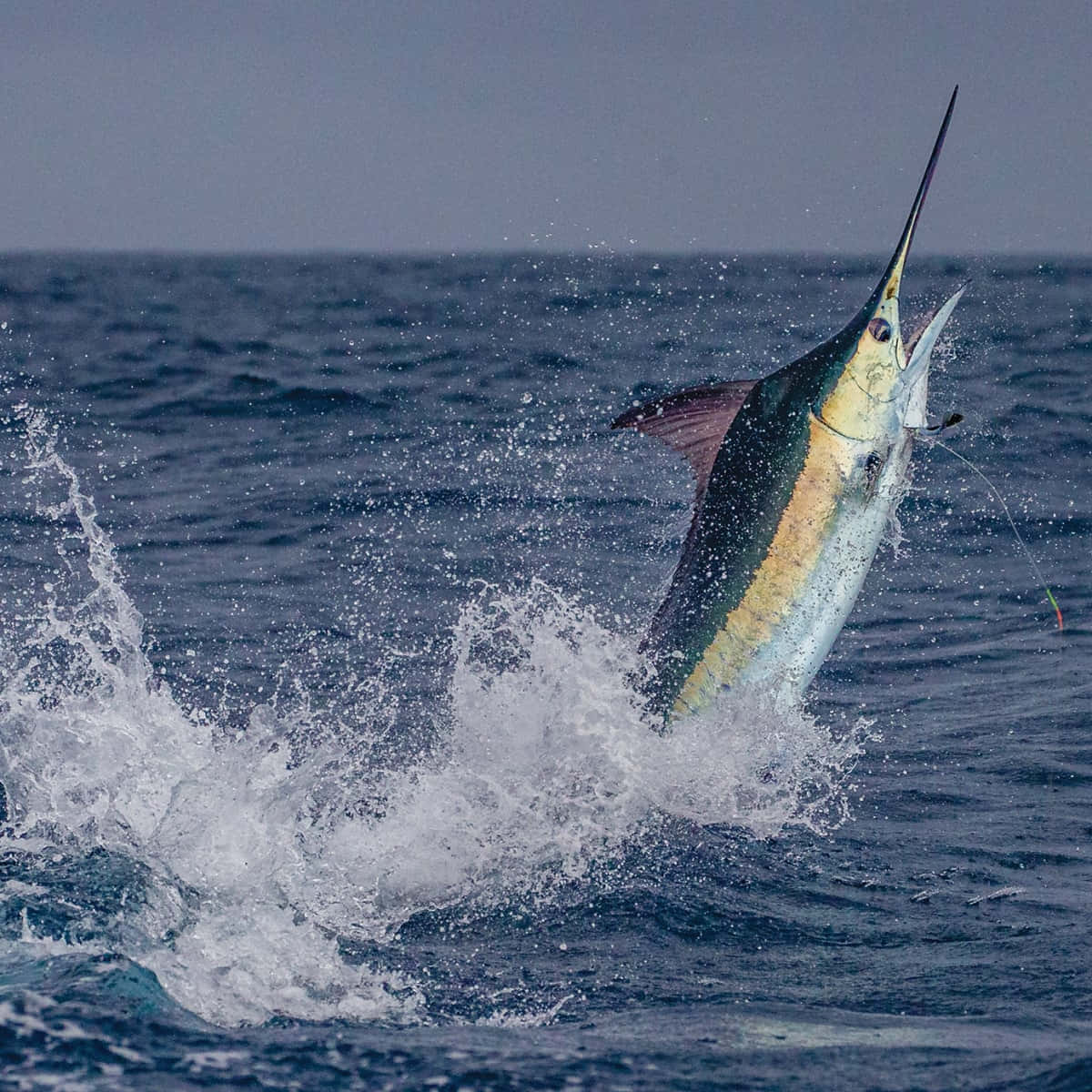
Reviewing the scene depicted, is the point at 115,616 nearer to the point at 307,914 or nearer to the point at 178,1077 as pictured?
the point at 307,914

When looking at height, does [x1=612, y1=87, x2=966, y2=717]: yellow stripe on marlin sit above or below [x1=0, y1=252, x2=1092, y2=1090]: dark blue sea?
above

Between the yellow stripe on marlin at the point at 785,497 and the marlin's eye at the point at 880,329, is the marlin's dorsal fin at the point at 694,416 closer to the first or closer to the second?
the yellow stripe on marlin at the point at 785,497

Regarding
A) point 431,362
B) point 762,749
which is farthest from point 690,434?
point 431,362

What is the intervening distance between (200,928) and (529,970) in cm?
88

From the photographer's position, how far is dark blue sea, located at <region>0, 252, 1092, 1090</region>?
323 centimetres

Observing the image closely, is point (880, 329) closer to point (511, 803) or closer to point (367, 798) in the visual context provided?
point (511, 803)

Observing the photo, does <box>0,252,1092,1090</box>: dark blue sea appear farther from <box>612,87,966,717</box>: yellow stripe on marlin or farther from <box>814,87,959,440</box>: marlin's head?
<box>814,87,959,440</box>: marlin's head

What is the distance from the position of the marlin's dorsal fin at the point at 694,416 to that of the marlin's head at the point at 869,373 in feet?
1.08

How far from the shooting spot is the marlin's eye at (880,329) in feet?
14.6

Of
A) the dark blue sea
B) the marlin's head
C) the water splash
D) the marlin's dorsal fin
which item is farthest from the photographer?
the marlin's dorsal fin

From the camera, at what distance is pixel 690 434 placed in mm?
4754

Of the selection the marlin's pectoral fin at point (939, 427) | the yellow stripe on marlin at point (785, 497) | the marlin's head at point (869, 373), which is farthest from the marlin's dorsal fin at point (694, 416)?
the marlin's pectoral fin at point (939, 427)

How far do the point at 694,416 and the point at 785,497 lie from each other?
419mm

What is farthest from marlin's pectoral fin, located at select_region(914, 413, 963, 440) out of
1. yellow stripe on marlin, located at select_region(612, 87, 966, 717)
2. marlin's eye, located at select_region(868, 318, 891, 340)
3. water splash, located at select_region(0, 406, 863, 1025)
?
water splash, located at select_region(0, 406, 863, 1025)
